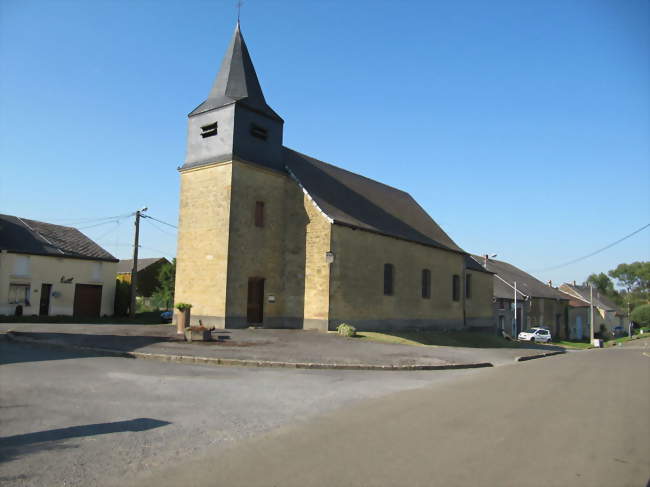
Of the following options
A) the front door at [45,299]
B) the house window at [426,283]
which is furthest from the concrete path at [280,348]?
the front door at [45,299]

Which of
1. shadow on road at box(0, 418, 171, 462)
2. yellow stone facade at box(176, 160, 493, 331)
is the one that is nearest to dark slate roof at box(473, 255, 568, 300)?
yellow stone facade at box(176, 160, 493, 331)

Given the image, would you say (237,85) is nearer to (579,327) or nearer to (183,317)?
(183,317)

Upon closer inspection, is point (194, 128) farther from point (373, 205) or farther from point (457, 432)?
point (457, 432)

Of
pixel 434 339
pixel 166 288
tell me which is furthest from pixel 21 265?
pixel 434 339

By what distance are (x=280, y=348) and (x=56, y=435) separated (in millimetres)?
9245

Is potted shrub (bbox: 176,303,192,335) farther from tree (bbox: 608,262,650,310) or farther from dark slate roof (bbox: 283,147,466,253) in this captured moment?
tree (bbox: 608,262,650,310)

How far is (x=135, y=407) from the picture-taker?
682cm

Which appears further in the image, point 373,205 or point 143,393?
point 373,205

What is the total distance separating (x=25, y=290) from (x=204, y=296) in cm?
1455

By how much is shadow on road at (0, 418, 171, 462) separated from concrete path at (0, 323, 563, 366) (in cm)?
592

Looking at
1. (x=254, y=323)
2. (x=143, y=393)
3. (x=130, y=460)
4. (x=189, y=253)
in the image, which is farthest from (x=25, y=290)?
(x=130, y=460)

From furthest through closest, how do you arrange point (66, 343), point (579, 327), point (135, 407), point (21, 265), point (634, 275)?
point (634, 275) < point (579, 327) < point (21, 265) < point (66, 343) < point (135, 407)

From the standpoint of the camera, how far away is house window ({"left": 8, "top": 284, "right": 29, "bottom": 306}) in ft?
89.1

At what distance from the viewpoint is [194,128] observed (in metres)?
21.7
